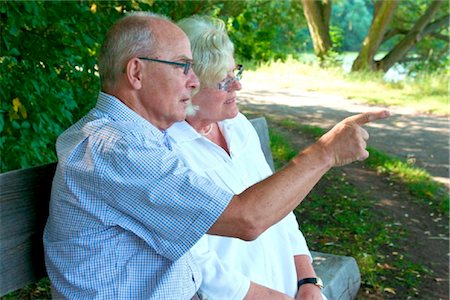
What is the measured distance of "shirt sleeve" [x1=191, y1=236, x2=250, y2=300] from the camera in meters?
Result: 2.01

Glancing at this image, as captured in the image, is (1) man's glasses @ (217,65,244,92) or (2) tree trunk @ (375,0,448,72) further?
(2) tree trunk @ (375,0,448,72)

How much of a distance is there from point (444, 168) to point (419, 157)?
554 millimetres

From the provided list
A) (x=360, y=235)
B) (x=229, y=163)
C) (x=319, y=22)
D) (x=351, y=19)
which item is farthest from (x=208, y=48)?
(x=351, y=19)

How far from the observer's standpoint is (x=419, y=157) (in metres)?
7.21

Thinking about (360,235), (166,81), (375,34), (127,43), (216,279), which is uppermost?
(127,43)

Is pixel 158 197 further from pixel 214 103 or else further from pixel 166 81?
pixel 214 103

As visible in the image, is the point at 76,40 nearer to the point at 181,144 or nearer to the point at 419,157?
the point at 181,144

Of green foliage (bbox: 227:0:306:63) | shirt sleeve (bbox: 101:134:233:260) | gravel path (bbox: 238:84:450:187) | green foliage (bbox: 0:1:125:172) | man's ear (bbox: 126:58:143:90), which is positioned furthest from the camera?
green foliage (bbox: 227:0:306:63)

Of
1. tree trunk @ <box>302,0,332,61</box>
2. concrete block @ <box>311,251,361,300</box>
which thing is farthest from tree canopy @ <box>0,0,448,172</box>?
tree trunk @ <box>302,0,332,61</box>

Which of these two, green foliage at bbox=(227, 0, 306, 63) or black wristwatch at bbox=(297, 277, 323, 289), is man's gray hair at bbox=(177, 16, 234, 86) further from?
green foliage at bbox=(227, 0, 306, 63)

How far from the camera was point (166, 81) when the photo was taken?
74.6 inches

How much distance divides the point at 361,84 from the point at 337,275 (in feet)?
37.6

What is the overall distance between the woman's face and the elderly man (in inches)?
19.4

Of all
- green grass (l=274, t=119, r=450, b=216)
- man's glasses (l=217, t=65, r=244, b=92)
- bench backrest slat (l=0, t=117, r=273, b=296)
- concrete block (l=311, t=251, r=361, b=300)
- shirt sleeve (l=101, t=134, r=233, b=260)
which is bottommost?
green grass (l=274, t=119, r=450, b=216)
